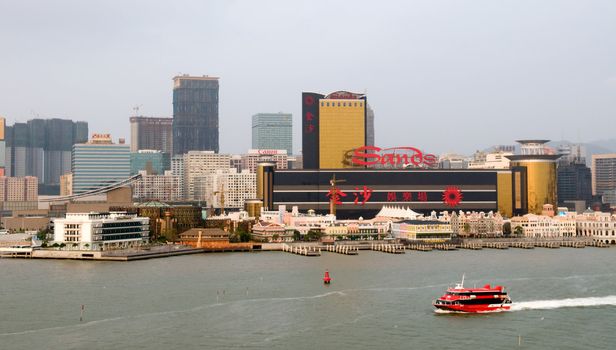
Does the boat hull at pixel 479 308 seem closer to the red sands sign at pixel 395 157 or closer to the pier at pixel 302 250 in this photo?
the pier at pixel 302 250

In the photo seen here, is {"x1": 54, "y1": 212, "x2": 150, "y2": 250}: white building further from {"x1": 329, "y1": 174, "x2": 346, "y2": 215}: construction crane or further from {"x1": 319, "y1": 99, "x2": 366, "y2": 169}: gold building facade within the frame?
{"x1": 319, "y1": 99, "x2": 366, "y2": 169}: gold building facade

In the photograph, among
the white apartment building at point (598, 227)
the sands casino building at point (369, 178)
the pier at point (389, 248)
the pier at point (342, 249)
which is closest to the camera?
the pier at point (342, 249)

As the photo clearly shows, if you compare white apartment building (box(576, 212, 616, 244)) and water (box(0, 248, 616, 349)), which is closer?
water (box(0, 248, 616, 349))

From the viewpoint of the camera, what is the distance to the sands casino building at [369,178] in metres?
150

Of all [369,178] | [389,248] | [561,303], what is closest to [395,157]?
[369,178]

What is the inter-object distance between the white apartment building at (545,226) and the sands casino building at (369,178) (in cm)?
1528

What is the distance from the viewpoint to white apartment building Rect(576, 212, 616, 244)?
13462 cm

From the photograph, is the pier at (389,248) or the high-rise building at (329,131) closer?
the pier at (389,248)

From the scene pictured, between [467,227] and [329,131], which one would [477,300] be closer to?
[467,227]

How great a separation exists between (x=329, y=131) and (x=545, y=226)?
42171 mm

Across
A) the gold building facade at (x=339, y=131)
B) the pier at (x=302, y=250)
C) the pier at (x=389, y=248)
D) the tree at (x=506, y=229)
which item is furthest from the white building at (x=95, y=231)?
the tree at (x=506, y=229)

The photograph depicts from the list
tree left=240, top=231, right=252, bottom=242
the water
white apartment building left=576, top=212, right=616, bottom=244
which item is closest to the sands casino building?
white apartment building left=576, top=212, right=616, bottom=244

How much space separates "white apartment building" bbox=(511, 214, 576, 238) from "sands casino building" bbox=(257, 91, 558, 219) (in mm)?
15285

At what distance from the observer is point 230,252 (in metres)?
113
